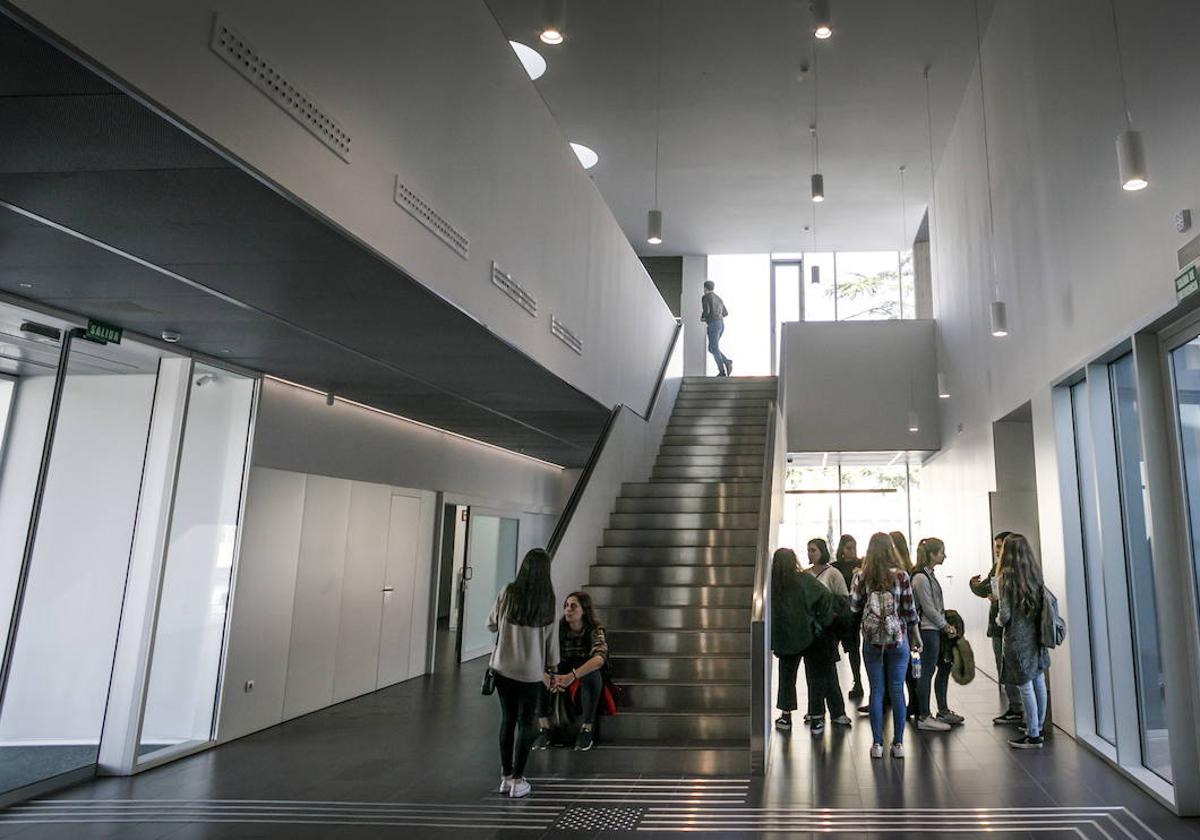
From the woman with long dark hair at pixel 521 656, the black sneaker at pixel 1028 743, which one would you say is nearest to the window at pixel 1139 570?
the black sneaker at pixel 1028 743

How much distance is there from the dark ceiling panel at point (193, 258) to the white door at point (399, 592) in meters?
2.63

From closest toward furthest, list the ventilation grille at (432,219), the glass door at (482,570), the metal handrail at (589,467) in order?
the ventilation grille at (432,219) < the metal handrail at (589,467) < the glass door at (482,570)

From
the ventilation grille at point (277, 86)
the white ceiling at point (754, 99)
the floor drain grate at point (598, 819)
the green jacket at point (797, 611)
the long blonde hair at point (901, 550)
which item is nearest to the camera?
the ventilation grille at point (277, 86)

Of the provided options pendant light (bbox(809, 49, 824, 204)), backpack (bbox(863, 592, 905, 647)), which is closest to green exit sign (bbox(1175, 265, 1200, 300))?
backpack (bbox(863, 592, 905, 647))

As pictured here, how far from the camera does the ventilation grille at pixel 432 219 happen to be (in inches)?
185

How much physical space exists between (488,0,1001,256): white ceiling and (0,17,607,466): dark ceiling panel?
4915 millimetres

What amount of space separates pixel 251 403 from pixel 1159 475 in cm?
721

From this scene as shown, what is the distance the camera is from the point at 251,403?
7.20 meters

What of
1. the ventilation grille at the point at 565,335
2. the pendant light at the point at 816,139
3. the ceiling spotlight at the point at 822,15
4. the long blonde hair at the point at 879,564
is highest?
the pendant light at the point at 816,139

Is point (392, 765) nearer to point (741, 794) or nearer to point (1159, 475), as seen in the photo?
point (741, 794)

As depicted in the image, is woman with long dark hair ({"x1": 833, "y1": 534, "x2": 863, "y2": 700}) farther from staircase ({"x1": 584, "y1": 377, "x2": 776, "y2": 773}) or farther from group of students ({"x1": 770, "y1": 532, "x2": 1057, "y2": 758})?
staircase ({"x1": 584, "y1": 377, "x2": 776, "y2": 773})

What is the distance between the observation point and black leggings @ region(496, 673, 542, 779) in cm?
522

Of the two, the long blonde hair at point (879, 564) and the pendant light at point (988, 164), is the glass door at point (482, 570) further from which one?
the pendant light at point (988, 164)

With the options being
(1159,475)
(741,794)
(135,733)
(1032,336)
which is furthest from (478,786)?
(1032,336)
